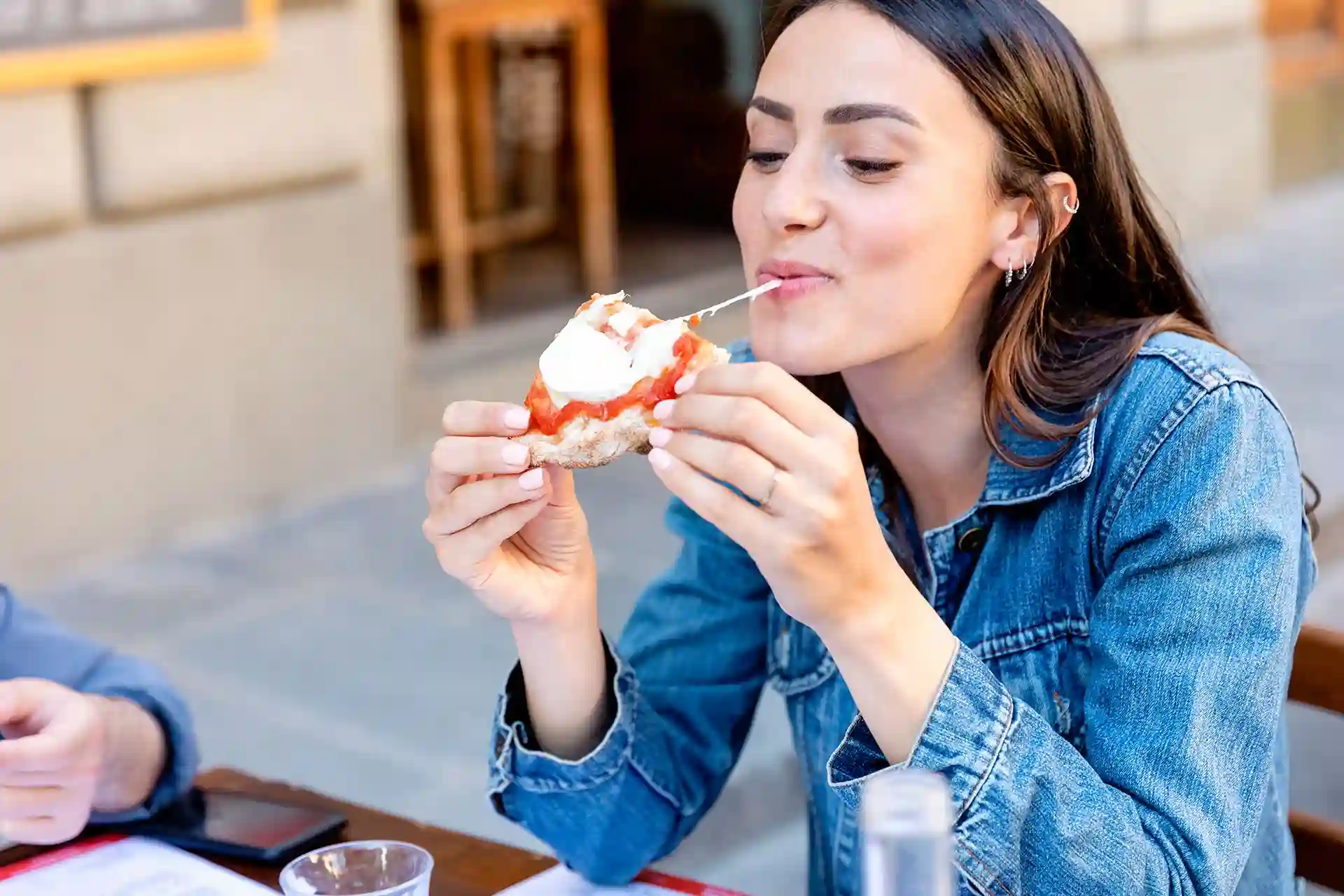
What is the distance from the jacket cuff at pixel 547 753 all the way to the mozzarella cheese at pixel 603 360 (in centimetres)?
33

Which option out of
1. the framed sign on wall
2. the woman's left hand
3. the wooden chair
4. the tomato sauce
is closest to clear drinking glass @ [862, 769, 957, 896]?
the woman's left hand

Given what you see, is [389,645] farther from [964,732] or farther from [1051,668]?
[964,732]

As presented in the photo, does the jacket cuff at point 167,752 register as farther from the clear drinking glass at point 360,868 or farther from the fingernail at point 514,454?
the fingernail at point 514,454

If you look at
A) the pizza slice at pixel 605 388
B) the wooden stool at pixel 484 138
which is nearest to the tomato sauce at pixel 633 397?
the pizza slice at pixel 605 388

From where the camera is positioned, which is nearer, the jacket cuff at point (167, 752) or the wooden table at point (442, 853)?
the wooden table at point (442, 853)

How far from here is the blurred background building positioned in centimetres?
400

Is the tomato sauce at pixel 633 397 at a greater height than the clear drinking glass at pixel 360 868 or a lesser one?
greater

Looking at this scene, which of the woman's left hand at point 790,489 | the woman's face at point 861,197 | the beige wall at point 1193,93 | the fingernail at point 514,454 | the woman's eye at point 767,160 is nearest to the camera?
the woman's left hand at point 790,489

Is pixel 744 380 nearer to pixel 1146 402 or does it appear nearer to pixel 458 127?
pixel 1146 402

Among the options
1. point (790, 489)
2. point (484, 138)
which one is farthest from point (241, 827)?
point (484, 138)

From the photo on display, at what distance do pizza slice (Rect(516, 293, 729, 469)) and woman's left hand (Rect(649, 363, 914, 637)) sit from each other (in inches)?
7.1

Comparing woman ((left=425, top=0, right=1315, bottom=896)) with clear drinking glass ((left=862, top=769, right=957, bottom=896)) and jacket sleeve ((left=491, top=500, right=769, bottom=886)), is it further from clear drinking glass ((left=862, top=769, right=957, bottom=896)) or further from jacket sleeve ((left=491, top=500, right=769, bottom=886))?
clear drinking glass ((left=862, top=769, right=957, bottom=896))

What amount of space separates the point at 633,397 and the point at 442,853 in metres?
0.49

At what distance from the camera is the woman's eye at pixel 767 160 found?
70.7 inches
